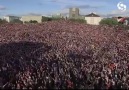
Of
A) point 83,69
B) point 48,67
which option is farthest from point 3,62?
point 83,69

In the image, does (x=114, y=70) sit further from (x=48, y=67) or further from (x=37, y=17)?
(x=37, y=17)

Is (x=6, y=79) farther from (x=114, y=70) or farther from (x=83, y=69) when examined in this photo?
(x=114, y=70)

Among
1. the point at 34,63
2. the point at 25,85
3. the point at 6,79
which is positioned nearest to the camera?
the point at 25,85

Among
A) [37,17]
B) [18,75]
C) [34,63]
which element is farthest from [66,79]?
[37,17]

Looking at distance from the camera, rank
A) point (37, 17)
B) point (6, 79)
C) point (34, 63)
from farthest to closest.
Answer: point (37, 17), point (34, 63), point (6, 79)

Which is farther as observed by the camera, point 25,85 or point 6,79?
point 6,79

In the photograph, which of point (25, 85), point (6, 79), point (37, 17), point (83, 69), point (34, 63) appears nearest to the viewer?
point (25, 85)

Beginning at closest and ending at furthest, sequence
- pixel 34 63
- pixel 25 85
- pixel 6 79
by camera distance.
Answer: pixel 25 85
pixel 6 79
pixel 34 63

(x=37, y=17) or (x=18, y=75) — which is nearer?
(x=18, y=75)
